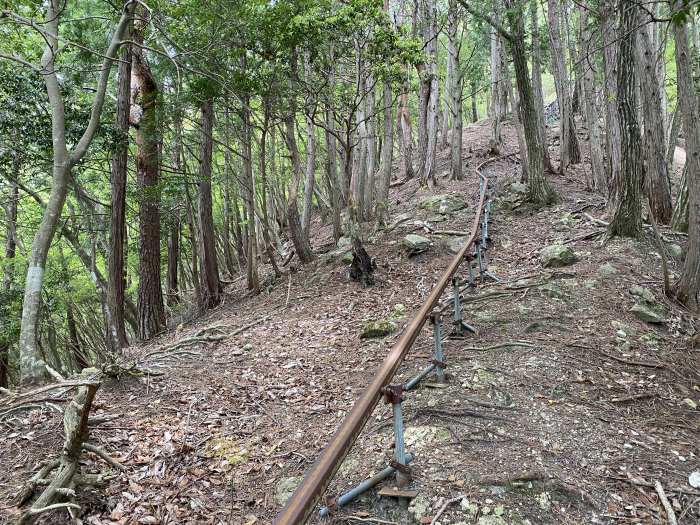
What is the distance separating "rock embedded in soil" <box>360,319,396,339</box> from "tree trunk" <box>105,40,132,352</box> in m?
6.32

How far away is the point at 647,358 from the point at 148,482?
15.2ft

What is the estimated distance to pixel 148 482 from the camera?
3.64 m

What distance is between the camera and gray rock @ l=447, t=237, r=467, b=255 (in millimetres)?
9375

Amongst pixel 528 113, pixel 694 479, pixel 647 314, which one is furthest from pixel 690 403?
pixel 528 113

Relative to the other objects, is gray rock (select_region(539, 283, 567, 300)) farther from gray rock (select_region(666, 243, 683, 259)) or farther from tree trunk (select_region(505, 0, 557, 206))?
tree trunk (select_region(505, 0, 557, 206))

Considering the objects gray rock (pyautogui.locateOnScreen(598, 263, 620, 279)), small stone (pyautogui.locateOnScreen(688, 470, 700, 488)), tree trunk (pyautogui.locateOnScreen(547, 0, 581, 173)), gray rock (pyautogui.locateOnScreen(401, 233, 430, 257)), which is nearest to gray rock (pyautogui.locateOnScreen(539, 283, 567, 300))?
gray rock (pyautogui.locateOnScreen(598, 263, 620, 279))

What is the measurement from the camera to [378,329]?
645 cm

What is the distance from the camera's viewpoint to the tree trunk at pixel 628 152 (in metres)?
7.04

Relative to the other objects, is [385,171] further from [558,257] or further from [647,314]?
[647,314]

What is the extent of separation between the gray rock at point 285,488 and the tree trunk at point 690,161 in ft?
16.6

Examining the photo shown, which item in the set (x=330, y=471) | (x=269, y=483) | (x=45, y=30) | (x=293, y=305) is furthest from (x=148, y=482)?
(x=45, y=30)

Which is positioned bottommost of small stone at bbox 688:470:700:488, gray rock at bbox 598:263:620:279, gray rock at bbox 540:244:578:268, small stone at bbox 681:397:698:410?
small stone at bbox 681:397:698:410

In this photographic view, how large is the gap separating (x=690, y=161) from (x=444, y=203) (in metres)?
6.94

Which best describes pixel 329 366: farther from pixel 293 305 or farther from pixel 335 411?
pixel 293 305
